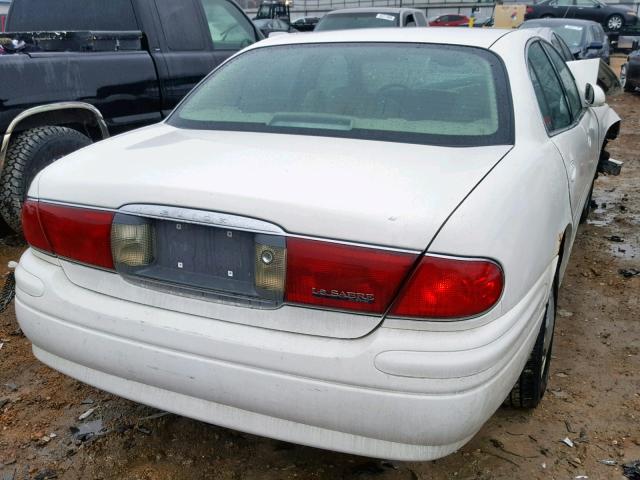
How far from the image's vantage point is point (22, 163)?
4156mm

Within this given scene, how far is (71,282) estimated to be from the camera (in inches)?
87.8

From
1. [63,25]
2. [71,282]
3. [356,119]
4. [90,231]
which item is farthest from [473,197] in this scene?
[63,25]

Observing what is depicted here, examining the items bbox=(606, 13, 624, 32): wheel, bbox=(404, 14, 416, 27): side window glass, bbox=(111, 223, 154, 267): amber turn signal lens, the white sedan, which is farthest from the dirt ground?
bbox=(606, 13, 624, 32): wheel

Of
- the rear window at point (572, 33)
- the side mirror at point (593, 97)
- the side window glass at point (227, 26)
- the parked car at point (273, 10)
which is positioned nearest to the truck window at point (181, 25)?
the side window glass at point (227, 26)

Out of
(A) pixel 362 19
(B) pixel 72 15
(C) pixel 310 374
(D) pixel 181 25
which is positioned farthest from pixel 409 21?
(C) pixel 310 374

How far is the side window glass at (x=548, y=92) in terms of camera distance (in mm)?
2873

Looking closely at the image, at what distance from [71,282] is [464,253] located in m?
1.38

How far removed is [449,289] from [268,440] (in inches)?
49.1

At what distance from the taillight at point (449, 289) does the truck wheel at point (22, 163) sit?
10.8 feet

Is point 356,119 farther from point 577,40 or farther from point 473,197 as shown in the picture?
point 577,40

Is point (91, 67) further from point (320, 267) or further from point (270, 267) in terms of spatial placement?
point (320, 267)

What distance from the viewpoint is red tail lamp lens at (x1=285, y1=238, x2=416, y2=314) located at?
176cm

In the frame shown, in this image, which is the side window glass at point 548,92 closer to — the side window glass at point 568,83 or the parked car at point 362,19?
the side window glass at point 568,83

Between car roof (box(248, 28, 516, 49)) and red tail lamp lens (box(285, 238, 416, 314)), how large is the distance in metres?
1.49
